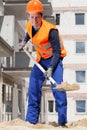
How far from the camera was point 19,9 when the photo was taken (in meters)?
22.7

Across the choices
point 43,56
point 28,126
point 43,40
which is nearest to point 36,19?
point 43,40

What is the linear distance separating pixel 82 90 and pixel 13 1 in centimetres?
1885

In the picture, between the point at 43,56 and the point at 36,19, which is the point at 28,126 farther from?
the point at 36,19

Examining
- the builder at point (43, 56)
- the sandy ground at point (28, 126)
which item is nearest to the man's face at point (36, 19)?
the builder at point (43, 56)

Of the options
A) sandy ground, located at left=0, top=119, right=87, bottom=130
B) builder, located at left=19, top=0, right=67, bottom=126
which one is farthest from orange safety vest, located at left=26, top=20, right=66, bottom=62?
sandy ground, located at left=0, top=119, right=87, bottom=130

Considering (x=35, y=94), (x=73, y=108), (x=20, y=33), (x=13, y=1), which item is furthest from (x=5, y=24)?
(x=73, y=108)

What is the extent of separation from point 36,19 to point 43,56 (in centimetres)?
58

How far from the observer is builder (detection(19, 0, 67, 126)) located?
6.53m

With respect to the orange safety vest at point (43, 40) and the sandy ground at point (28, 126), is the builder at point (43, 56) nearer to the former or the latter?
the orange safety vest at point (43, 40)

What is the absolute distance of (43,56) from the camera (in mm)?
6812

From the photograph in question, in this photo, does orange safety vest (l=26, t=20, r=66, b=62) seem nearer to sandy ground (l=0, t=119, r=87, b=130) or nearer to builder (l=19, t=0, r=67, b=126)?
builder (l=19, t=0, r=67, b=126)

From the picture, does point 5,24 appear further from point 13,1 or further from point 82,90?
point 82,90

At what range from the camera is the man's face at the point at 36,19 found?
6.51 metres

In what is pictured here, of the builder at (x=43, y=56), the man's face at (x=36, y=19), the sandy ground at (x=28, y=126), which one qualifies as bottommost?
the sandy ground at (x=28, y=126)
